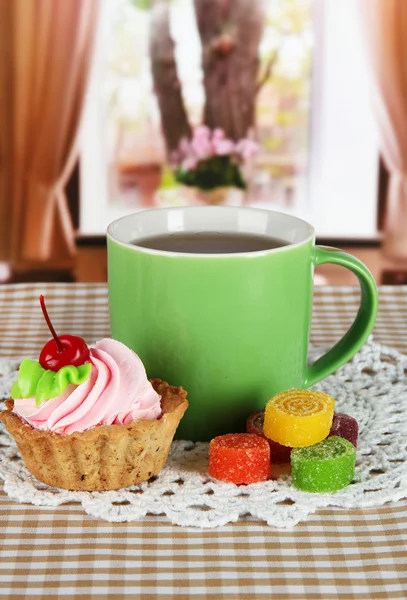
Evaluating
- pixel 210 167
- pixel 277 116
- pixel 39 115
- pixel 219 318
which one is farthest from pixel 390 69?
pixel 219 318

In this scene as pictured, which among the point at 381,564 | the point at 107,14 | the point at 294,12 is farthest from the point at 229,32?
the point at 381,564

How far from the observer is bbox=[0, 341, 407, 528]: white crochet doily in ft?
2.17

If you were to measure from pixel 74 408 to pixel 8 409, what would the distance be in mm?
84

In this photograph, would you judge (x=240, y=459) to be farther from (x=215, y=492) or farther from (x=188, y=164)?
(x=188, y=164)

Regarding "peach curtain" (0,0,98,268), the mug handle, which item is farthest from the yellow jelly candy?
"peach curtain" (0,0,98,268)

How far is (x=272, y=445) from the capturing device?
0.74 meters

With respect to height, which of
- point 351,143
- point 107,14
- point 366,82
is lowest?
point 351,143

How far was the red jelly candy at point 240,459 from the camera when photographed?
0.70 metres

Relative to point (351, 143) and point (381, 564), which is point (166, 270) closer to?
point (381, 564)

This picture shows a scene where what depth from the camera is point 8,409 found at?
29.2 inches

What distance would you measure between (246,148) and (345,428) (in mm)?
3198

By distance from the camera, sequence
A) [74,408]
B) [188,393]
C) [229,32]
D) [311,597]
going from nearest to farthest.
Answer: [311,597] < [74,408] < [188,393] < [229,32]

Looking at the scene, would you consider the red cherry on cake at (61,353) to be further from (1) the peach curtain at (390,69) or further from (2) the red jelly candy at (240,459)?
(1) the peach curtain at (390,69)

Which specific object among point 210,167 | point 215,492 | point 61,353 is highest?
point 61,353
